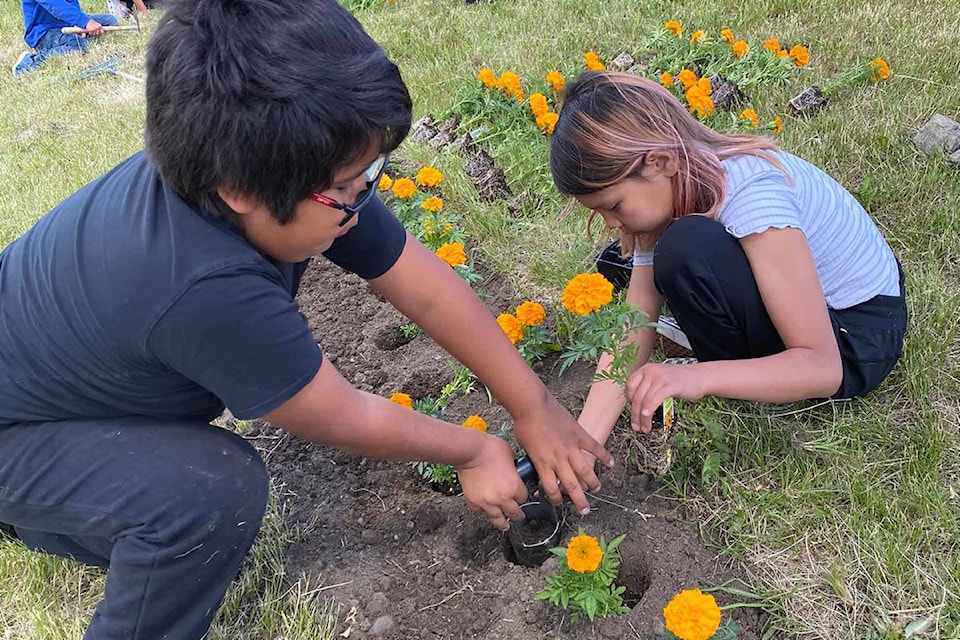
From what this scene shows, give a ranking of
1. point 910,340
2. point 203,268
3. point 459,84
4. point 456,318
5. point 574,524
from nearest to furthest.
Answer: point 203,268 → point 456,318 → point 574,524 → point 910,340 → point 459,84

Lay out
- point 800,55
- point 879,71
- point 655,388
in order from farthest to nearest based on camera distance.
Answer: point 800,55
point 879,71
point 655,388

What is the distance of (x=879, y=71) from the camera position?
3.50 metres

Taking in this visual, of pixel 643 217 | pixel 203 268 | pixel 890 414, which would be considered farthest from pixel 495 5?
pixel 203 268

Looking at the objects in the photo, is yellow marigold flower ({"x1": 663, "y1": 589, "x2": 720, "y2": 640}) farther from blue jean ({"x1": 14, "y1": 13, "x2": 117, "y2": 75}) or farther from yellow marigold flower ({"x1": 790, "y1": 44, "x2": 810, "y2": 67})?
blue jean ({"x1": 14, "y1": 13, "x2": 117, "y2": 75})

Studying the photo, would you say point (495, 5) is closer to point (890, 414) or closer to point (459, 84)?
point (459, 84)

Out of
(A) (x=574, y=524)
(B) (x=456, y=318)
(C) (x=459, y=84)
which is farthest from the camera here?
(C) (x=459, y=84)

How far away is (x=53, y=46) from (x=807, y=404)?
839 centimetres

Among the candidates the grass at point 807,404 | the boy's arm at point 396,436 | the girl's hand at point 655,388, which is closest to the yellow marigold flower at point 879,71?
the grass at point 807,404

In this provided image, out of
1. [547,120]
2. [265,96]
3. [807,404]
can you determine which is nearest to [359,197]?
[265,96]

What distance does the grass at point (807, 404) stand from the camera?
1.79 metres

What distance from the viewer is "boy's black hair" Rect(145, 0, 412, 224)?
128cm

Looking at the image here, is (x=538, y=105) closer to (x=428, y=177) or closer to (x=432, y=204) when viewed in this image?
(x=428, y=177)

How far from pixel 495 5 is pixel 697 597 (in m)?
4.83

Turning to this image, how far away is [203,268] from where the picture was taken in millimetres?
1375
